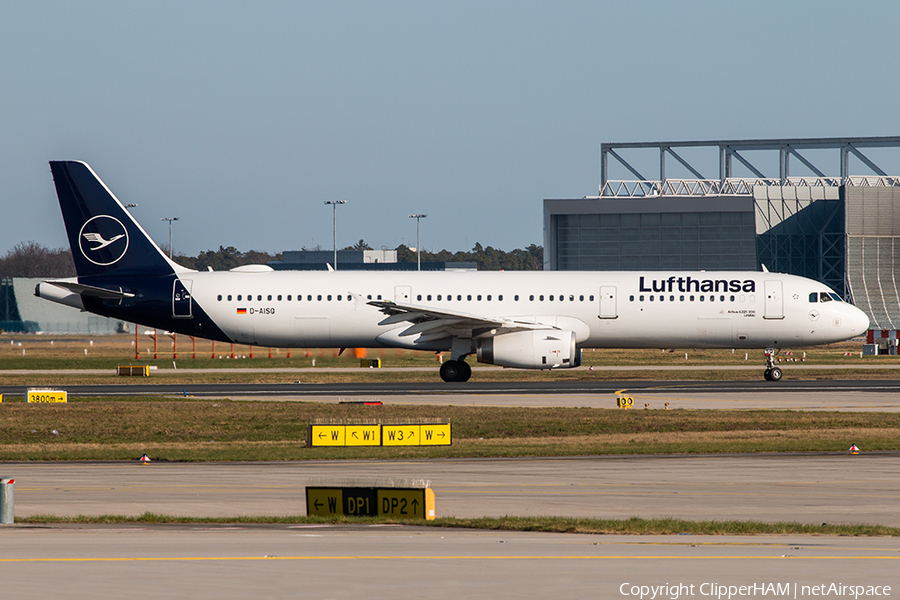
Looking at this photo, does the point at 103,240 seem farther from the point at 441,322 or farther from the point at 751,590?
the point at 751,590

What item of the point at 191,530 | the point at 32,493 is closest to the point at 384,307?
the point at 32,493

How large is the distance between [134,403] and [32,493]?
55.2 ft

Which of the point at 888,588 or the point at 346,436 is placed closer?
the point at 888,588

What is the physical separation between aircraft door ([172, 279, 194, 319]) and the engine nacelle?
1242 centimetres

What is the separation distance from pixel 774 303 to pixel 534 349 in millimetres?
10184

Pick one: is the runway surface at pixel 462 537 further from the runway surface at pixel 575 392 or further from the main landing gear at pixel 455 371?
the main landing gear at pixel 455 371

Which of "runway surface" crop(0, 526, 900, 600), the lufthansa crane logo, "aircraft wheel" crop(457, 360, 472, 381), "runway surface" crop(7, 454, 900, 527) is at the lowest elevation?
"runway surface" crop(7, 454, 900, 527)

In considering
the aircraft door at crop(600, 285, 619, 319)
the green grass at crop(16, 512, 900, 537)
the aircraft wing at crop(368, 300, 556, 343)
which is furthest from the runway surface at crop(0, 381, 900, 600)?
the aircraft door at crop(600, 285, 619, 319)

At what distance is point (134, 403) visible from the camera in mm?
33406

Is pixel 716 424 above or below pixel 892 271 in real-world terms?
below

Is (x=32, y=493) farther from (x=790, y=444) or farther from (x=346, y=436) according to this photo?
(x=790, y=444)

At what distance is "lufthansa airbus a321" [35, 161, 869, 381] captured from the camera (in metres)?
42.9

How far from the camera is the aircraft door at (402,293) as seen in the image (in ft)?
143

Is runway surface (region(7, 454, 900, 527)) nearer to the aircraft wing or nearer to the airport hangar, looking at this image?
the aircraft wing
